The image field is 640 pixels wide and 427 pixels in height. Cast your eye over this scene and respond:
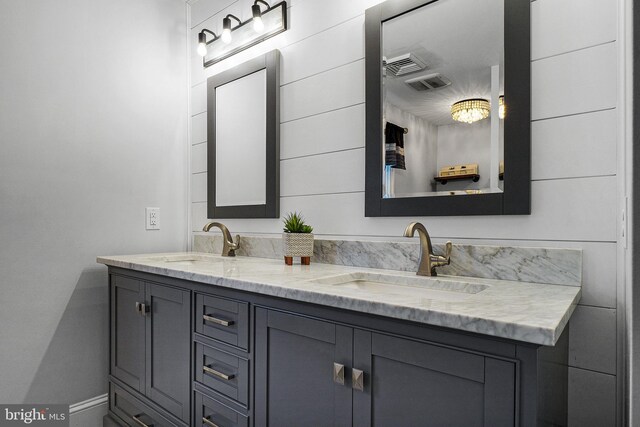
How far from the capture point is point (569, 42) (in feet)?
3.76

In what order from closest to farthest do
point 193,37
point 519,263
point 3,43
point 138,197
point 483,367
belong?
point 483,367 < point 519,263 < point 3,43 < point 138,197 < point 193,37

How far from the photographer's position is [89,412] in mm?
1979

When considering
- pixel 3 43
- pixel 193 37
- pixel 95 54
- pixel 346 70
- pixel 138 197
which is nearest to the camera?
pixel 346 70

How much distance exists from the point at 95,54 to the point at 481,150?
2.02 m

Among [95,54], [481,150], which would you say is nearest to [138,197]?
[95,54]

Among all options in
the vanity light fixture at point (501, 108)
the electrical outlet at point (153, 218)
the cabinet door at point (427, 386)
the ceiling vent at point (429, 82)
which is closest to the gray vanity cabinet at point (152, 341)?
the electrical outlet at point (153, 218)

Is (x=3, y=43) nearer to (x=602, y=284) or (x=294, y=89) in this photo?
(x=294, y=89)

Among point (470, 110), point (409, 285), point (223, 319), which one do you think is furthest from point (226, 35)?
point (409, 285)

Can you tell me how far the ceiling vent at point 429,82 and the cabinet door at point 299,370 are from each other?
944 mm

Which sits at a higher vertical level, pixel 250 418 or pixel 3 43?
pixel 3 43

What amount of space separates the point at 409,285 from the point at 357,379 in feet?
1.50

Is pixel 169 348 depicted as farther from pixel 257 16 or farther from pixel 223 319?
pixel 257 16

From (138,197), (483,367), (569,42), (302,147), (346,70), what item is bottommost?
(483,367)

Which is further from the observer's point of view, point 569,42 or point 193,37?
point 193,37
